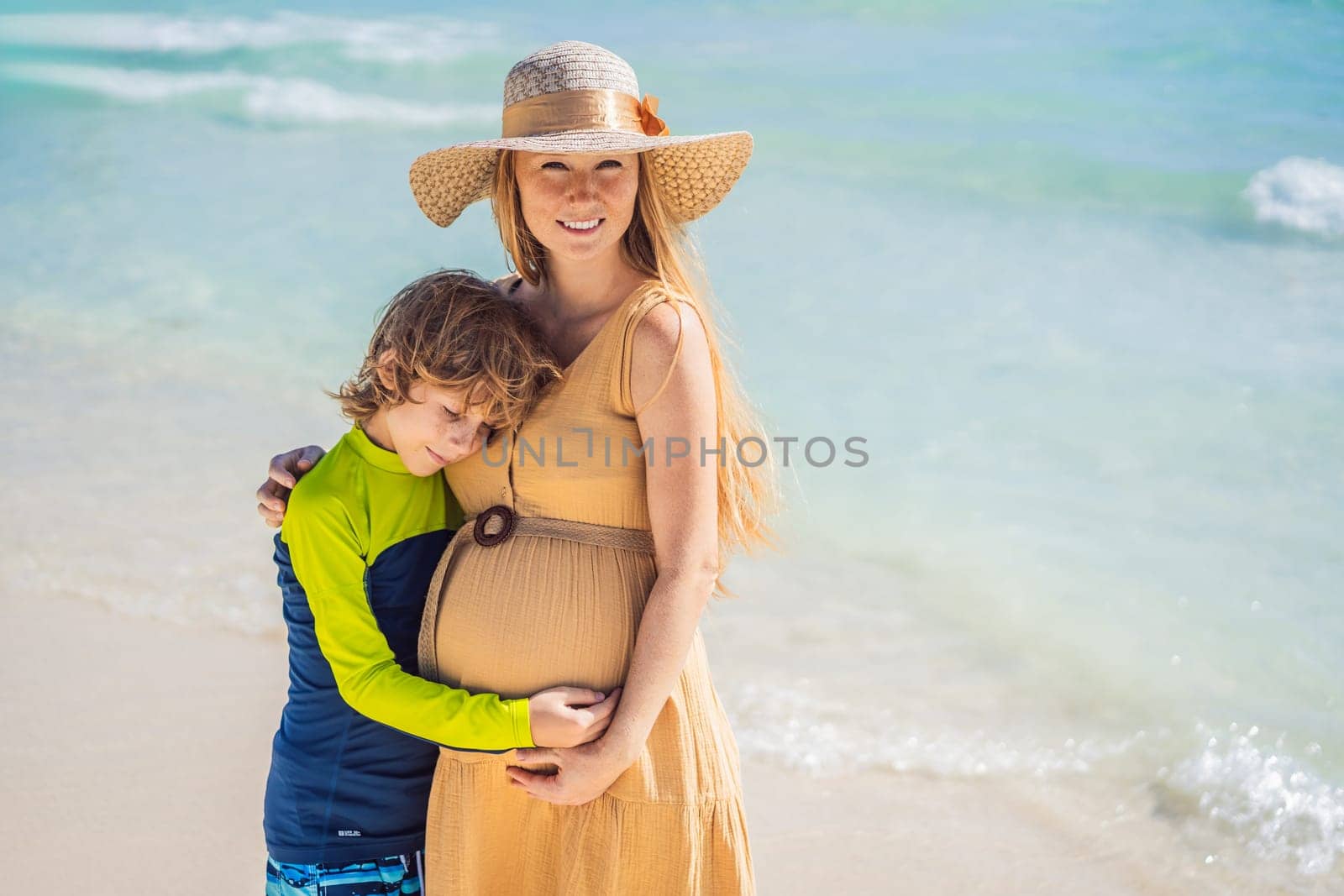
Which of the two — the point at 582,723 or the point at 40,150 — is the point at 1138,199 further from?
the point at 40,150

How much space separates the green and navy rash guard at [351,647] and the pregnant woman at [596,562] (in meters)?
0.07

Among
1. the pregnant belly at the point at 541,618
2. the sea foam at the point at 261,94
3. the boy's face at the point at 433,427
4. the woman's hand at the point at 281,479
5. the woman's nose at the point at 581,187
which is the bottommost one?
the pregnant belly at the point at 541,618

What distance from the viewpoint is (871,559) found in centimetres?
484

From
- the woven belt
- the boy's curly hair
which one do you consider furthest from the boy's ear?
the woven belt

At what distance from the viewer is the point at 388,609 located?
6.79 feet

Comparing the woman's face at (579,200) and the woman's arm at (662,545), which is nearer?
the woman's arm at (662,545)

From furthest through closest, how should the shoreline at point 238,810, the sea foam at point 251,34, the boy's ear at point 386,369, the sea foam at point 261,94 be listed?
1. the sea foam at point 251,34
2. the sea foam at point 261,94
3. the shoreline at point 238,810
4. the boy's ear at point 386,369

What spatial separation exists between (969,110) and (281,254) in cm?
521

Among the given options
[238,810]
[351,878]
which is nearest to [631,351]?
[351,878]

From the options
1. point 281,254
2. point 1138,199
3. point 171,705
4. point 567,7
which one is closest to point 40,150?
point 281,254

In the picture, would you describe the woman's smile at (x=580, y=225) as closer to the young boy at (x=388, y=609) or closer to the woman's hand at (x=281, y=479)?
the young boy at (x=388, y=609)

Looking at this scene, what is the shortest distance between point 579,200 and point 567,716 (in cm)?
81

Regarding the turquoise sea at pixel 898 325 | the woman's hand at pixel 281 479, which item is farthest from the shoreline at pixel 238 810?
the woman's hand at pixel 281 479

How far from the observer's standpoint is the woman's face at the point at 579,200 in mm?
2012
